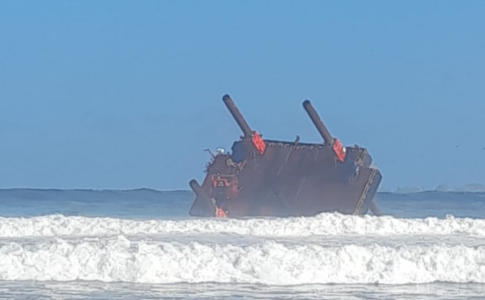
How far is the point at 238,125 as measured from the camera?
37812mm

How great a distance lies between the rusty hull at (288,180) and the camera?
35906mm

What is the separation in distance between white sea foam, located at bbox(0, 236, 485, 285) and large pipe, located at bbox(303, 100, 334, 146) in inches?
686

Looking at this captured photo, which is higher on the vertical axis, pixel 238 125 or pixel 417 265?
pixel 238 125

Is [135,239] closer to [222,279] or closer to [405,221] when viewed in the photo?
[222,279]

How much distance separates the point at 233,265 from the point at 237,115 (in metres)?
20.3

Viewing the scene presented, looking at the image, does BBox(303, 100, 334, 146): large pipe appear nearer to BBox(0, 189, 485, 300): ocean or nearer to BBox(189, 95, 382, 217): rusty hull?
BBox(189, 95, 382, 217): rusty hull

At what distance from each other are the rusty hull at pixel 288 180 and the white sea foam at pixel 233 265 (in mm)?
16979

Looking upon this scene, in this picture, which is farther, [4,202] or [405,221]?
[4,202]

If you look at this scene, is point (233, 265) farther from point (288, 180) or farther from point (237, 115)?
point (237, 115)

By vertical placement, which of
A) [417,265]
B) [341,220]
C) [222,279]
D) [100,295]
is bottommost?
[100,295]

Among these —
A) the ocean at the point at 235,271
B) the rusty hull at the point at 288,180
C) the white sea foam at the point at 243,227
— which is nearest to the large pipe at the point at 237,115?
the rusty hull at the point at 288,180

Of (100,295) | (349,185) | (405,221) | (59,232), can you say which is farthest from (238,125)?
(100,295)

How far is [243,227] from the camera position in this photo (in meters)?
25.6

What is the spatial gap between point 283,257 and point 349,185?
1771 cm
